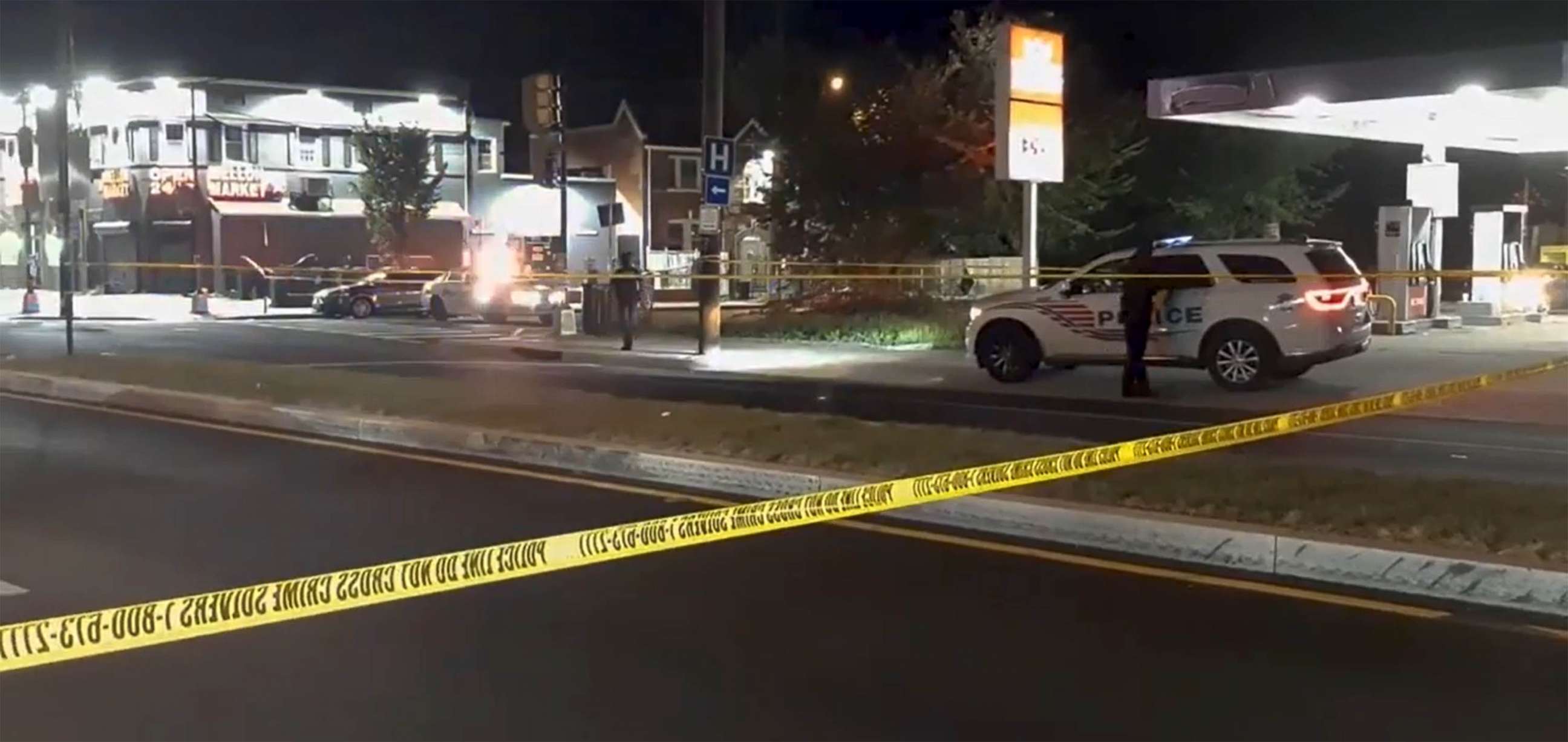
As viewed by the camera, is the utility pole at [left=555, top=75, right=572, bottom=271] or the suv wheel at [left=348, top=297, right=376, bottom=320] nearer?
the utility pole at [left=555, top=75, right=572, bottom=271]

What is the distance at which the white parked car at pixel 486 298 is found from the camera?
35.2m

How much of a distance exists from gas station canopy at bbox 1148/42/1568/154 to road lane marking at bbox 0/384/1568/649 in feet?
57.4

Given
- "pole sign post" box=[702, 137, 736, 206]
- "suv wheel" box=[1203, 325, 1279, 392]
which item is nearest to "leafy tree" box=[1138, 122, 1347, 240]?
"pole sign post" box=[702, 137, 736, 206]

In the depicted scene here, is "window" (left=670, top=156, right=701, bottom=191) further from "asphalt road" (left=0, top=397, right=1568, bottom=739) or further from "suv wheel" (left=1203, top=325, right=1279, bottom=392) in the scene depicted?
"asphalt road" (left=0, top=397, right=1568, bottom=739)

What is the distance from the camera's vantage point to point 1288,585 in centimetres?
770

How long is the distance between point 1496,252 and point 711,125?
16728 millimetres

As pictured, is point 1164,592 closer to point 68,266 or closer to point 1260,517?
point 1260,517

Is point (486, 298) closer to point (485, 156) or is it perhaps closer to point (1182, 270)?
point (1182, 270)

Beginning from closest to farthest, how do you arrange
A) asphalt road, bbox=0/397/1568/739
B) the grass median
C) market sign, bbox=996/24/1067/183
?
asphalt road, bbox=0/397/1568/739 < the grass median < market sign, bbox=996/24/1067/183

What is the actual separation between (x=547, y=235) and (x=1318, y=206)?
100 feet

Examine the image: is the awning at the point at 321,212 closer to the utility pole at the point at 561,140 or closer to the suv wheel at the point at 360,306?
the suv wheel at the point at 360,306


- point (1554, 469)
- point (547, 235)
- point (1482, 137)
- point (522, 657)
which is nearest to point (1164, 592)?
point (522, 657)

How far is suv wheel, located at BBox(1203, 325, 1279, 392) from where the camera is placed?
690 inches

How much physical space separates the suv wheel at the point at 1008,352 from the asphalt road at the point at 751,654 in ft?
34.6
